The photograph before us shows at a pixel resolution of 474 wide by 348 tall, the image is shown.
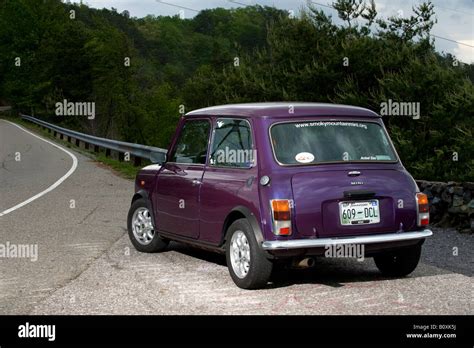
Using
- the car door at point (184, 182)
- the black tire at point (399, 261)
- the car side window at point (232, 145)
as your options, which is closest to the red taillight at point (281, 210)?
the car side window at point (232, 145)

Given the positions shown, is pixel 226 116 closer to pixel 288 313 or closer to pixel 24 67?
pixel 288 313

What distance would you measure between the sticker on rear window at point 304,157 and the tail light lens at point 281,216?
51 cm

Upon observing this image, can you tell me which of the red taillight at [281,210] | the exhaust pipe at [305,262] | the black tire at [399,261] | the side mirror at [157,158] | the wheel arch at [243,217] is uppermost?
the side mirror at [157,158]

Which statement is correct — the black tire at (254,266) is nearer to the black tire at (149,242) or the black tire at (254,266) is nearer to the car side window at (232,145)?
the car side window at (232,145)

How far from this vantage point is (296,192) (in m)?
6.89

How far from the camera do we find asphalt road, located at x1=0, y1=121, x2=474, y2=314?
20.8ft

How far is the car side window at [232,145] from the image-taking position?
7459 mm

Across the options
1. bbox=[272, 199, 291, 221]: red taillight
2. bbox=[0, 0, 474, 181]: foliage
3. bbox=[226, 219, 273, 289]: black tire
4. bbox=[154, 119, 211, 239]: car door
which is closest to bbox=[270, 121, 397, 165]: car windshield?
bbox=[272, 199, 291, 221]: red taillight

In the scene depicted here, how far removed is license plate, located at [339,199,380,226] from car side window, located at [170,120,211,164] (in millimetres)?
1838

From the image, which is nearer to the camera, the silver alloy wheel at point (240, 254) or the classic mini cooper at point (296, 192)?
the classic mini cooper at point (296, 192)

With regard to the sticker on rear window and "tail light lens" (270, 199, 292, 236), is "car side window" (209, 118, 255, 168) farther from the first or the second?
"tail light lens" (270, 199, 292, 236)

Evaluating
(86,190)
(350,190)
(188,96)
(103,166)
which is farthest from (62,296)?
(188,96)

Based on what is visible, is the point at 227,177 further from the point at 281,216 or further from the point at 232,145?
the point at 281,216

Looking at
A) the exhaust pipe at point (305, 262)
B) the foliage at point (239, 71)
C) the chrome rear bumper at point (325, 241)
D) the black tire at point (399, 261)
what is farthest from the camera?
the foliage at point (239, 71)
